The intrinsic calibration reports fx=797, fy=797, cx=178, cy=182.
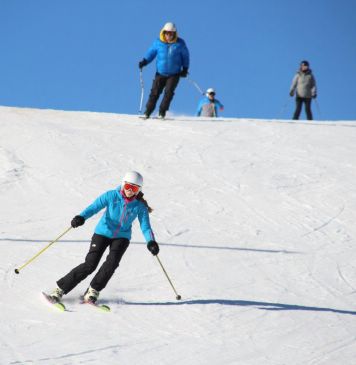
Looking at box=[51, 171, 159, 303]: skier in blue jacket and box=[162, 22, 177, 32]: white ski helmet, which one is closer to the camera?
box=[51, 171, 159, 303]: skier in blue jacket

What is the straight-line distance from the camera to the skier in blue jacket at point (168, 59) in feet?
47.6

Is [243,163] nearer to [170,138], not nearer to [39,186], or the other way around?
[170,138]

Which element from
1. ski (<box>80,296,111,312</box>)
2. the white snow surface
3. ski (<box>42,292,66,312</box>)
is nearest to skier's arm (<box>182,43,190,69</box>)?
the white snow surface

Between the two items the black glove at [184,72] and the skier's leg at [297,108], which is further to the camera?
the skier's leg at [297,108]

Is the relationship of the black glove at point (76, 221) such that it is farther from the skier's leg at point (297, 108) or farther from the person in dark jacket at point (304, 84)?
the skier's leg at point (297, 108)

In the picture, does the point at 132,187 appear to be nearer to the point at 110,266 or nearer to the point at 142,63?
the point at 110,266

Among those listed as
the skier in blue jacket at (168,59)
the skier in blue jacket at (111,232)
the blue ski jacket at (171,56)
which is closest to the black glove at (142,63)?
the skier in blue jacket at (168,59)

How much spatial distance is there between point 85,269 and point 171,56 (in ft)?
26.1

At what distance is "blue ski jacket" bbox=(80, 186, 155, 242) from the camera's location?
7258 millimetres

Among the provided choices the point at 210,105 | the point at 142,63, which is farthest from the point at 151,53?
the point at 210,105

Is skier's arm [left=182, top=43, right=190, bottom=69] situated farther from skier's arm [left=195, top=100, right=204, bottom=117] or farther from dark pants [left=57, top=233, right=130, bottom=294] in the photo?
dark pants [left=57, top=233, right=130, bottom=294]

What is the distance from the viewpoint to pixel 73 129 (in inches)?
575

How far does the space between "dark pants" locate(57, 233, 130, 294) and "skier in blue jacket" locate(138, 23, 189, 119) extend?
7.69 metres

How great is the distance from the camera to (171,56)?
14.5 meters
